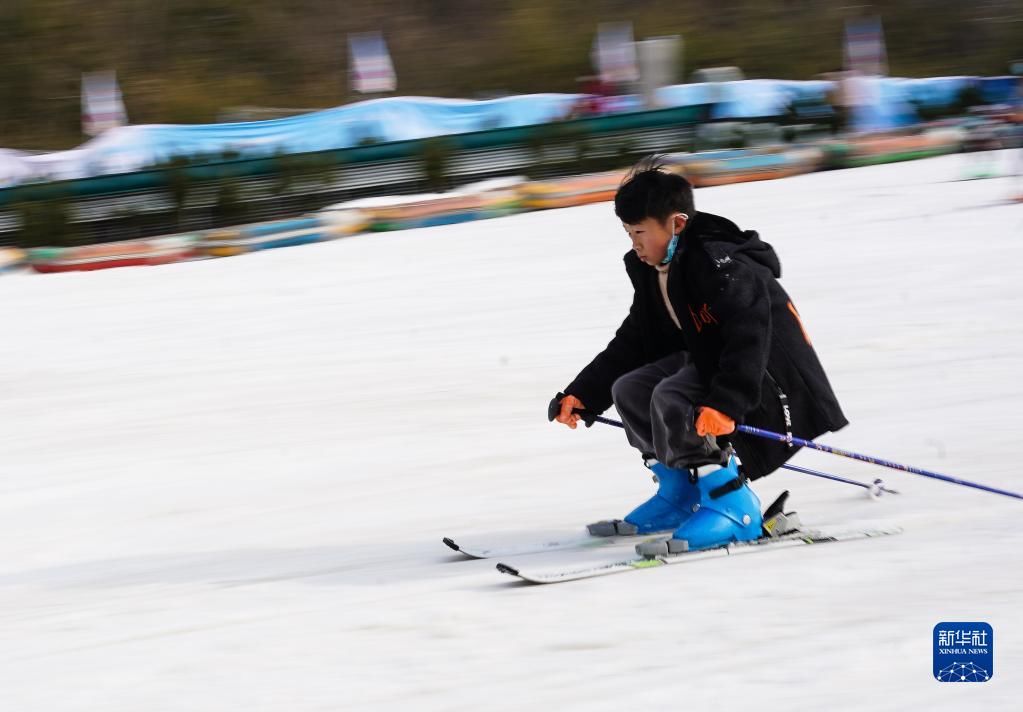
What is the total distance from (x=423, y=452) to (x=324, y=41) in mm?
22671

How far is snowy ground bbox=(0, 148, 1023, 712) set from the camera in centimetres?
289

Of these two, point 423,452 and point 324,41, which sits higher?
point 324,41

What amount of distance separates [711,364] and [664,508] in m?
0.60

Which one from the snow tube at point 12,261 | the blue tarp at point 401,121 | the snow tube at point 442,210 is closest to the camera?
the snow tube at point 12,261

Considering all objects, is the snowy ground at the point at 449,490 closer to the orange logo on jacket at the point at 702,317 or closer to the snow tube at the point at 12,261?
the orange logo on jacket at the point at 702,317

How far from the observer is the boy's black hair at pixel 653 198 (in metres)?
3.72

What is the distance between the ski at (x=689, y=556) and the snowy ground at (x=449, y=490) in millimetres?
70

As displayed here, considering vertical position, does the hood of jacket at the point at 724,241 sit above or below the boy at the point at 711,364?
above

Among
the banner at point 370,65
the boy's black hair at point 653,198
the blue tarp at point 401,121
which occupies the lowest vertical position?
the boy's black hair at point 653,198

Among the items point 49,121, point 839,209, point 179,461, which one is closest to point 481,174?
point 839,209

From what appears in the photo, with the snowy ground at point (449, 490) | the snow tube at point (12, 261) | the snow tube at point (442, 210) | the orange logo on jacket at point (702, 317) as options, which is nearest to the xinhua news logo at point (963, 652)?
the snowy ground at point (449, 490)

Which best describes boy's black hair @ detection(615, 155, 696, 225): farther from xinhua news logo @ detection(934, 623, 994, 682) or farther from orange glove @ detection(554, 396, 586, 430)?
xinhua news logo @ detection(934, 623, 994, 682)

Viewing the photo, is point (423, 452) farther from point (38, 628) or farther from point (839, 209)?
point (839, 209)

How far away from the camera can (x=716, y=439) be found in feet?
12.3
